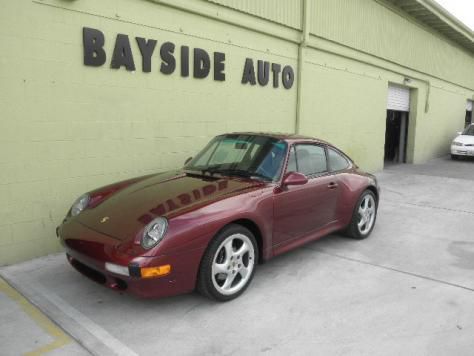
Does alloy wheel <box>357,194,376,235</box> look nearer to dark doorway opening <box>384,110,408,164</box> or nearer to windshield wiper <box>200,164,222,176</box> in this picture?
windshield wiper <box>200,164,222,176</box>

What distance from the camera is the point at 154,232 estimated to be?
10.2 ft

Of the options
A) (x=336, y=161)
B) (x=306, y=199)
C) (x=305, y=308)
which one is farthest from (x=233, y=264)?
(x=336, y=161)

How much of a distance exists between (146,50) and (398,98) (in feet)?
32.5

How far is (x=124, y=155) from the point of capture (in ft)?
17.9

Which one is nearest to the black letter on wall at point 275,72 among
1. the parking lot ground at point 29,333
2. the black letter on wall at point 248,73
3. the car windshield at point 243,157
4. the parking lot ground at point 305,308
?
the black letter on wall at point 248,73

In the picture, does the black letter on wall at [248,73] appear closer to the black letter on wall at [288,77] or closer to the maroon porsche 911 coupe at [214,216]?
the black letter on wall at [288,77]

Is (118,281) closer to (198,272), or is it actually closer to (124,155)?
(198,272)

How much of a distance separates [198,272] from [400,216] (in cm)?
449

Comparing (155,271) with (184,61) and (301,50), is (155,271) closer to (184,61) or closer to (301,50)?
(184,61)

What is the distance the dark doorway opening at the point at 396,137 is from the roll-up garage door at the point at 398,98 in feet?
1.51

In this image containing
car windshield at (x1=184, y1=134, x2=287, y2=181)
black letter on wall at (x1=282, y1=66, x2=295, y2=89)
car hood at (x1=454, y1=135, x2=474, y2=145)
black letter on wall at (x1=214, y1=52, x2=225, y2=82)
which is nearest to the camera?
car windshield at (x1=184, y1=134, x2=287, y2=181)

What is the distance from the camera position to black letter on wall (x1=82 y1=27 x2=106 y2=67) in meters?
4.89

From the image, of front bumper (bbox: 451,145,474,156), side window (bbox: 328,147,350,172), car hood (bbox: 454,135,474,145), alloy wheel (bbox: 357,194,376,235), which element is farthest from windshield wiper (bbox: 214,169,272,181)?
car hood (bbox: 454,135,474,145)

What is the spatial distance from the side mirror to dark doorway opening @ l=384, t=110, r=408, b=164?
11.3 m
